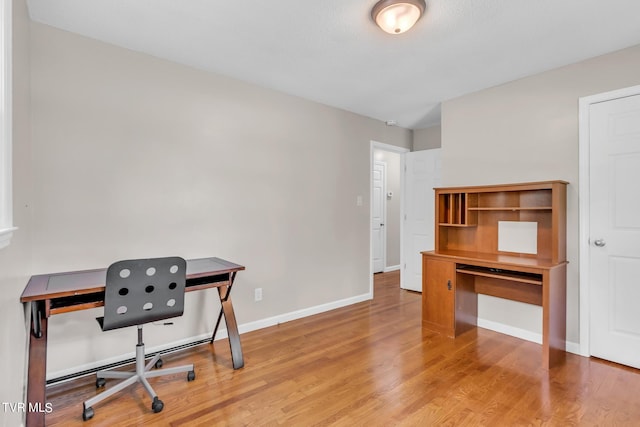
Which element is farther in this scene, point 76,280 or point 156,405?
point 76,280

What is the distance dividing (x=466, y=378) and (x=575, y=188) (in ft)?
5.98

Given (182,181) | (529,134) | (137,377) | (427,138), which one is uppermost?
(427,138)

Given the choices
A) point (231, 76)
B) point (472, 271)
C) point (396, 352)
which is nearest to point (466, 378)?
point (396, 352)

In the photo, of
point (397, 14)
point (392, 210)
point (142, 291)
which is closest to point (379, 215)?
point (392, 210)

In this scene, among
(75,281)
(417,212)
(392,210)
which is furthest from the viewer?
(392,210)

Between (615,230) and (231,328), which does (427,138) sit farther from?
(231,328)

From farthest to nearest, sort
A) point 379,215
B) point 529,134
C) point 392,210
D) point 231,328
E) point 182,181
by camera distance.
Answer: point 392,210 < point 379,215 < point 529,134 < point 182,181 < point 231,328

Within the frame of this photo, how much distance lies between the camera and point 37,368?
1.75 m

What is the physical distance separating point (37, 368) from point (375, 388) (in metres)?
1.95

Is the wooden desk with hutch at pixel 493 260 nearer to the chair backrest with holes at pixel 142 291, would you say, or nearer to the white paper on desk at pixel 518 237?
the white paper on desk at pixel 518 237

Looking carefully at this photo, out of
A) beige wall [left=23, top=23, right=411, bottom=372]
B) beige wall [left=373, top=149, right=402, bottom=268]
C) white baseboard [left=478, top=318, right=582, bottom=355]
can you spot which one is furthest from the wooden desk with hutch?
beige wall [left=373, top=149, right=402, bottom=268]

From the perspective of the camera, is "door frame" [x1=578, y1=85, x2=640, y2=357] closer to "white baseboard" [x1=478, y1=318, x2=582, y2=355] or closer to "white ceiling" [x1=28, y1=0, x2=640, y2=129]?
"white baseboard" [x1=478, y1=318, x2=582, y2=355]

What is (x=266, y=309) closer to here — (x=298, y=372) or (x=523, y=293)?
(x=298, y=372)

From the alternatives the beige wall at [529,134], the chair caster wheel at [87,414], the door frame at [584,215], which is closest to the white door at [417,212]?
the beige wall at [529,134]
